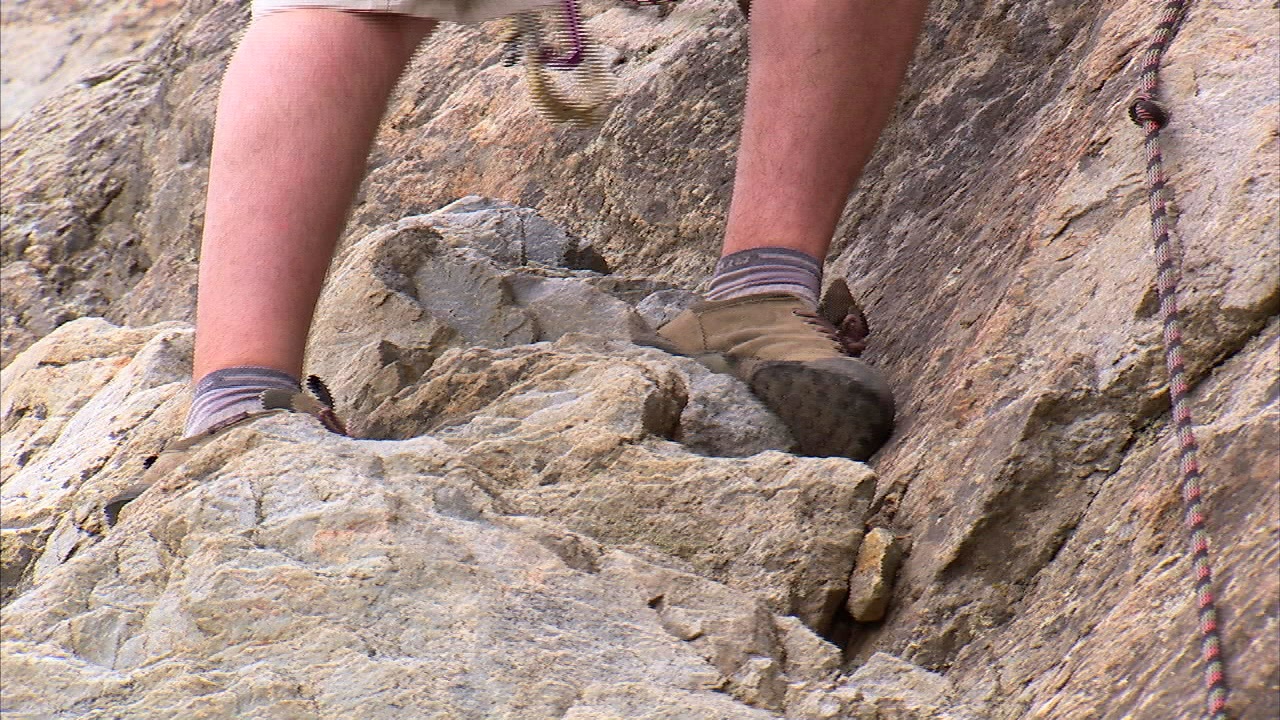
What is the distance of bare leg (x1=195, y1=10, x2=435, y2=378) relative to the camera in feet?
6.14

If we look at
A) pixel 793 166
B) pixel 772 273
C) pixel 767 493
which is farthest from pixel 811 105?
pixel 767 493

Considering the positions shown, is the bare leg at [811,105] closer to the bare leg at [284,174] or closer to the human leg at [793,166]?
the human leg at [793,166]

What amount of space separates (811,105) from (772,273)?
0.26 metres

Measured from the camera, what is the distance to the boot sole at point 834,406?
6.20 feet

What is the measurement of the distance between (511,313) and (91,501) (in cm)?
76

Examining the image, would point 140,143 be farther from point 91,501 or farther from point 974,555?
point 974,555

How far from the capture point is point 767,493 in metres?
1.72

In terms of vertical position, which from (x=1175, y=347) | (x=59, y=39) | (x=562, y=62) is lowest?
(x=1175, y=347)

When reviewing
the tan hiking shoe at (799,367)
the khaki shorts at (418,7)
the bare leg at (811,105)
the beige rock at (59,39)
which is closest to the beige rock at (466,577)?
the tan hiking shoe at (799,367)

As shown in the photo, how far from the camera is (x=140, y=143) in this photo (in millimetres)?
4246

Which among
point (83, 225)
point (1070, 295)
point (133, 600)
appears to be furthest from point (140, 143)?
point (1070, 295)

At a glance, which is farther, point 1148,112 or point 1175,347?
point 1148,112

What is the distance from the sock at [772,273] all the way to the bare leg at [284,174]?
576 mm

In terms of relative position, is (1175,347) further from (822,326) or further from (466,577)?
(466,577)
